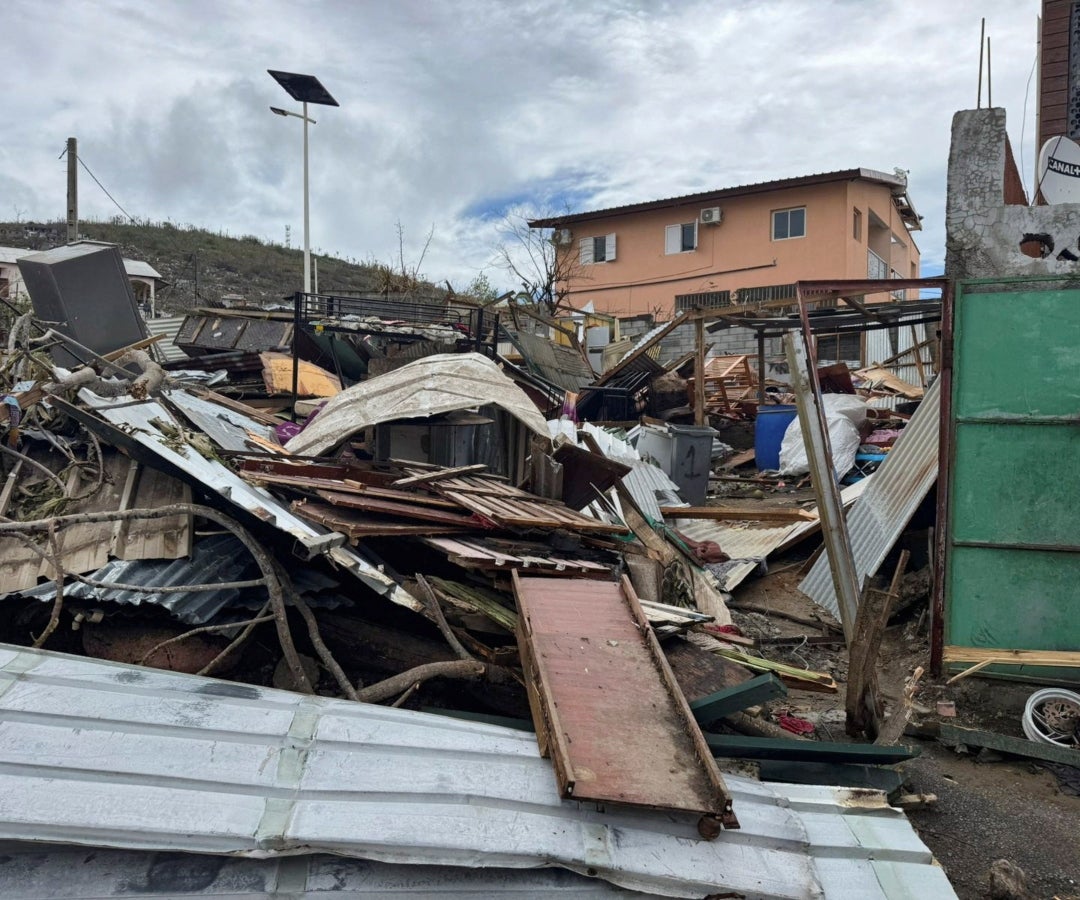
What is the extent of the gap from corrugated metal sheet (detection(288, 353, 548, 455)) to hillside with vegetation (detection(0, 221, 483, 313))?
22094 millimetres

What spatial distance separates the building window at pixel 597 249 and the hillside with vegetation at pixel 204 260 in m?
5.18

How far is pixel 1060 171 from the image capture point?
5.74m

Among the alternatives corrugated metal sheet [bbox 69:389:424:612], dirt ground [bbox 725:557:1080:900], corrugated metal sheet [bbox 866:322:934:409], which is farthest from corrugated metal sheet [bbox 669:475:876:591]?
corrugated metal sheet [bbox 866:322:934:409]

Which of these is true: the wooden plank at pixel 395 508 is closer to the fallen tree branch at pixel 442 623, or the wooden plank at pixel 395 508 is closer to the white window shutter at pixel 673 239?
the fallen tree branch at pixel 442 623

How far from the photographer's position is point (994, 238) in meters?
5.31

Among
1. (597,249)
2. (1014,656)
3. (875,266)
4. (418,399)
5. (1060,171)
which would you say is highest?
(597,249)

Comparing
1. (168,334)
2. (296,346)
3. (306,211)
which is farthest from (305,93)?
(296,346)

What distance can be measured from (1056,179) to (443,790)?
609 centimetres

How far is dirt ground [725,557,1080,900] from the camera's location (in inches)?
124

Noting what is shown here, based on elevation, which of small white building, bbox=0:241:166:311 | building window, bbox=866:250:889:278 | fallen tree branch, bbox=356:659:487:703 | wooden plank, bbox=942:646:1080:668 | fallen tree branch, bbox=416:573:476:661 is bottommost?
wooden plank, bbox=942:646:1080:668

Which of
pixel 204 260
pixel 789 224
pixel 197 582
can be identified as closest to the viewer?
pixel 197 582

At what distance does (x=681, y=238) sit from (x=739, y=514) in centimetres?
1945

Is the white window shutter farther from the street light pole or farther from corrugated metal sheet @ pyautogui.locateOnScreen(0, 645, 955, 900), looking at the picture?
corrugated metal sheet @ pyautogui.locateOnScreen(0, 645, 955, 900)

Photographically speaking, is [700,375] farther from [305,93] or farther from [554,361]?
[305,93]
